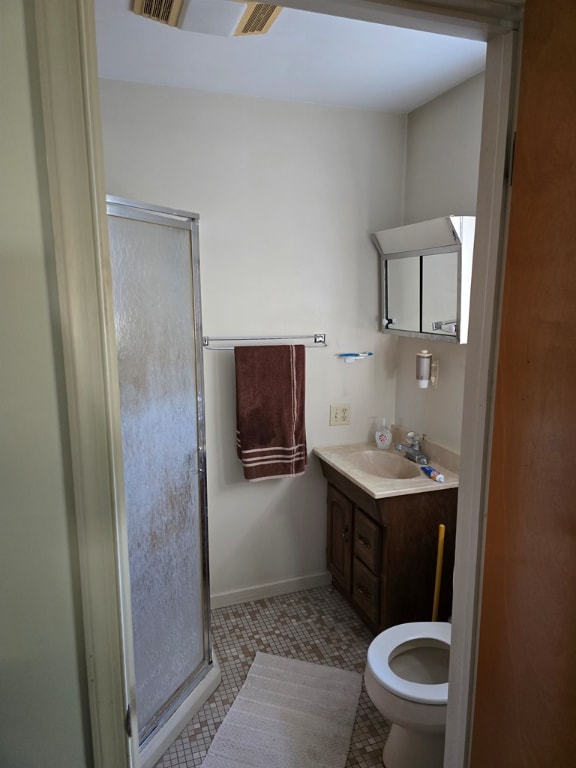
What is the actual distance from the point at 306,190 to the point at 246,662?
→ 2285 mm

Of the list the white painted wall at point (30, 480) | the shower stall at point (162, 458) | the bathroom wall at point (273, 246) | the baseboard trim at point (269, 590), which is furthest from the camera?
the baseboard trim at point (269, 590)

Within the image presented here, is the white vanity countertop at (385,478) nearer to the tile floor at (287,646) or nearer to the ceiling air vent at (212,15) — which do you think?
the tile floor at (287,646)

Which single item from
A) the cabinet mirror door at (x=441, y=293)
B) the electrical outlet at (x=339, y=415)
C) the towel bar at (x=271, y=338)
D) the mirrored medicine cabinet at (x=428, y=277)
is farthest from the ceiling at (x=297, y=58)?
the electrical outlet at (x=339, y=415)

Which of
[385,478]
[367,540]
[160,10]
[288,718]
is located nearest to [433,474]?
[385,478]

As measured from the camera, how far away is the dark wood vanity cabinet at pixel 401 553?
7.32 feet

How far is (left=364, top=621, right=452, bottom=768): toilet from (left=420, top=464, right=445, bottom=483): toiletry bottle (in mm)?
612

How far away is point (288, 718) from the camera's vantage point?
2025 mm

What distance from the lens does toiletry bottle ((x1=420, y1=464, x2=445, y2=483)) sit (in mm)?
2291

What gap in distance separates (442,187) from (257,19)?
1.16m

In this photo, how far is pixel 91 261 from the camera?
69 cm

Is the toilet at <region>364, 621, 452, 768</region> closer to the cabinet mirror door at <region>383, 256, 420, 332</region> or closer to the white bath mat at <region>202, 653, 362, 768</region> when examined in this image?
the white bath mat at <region>202, 653, 362, 768</region>

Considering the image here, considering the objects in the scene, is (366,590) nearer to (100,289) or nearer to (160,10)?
(100,289)

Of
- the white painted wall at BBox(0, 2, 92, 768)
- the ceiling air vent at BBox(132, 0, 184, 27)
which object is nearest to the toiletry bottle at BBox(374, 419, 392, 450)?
the ceiling air vent at BBox(132, 0, 184, 27)

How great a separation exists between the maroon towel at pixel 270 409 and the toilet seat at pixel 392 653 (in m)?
0.93
